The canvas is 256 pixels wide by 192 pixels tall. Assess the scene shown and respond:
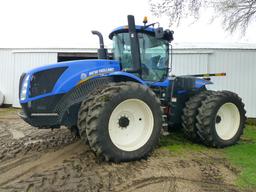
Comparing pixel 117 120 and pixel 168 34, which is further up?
pixel 168 34

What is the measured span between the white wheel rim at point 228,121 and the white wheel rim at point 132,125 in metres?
2.08

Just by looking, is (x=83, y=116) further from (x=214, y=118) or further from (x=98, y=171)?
(x=214, y=118)

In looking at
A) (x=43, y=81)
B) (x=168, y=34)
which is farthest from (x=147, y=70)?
(x=43, y=81)

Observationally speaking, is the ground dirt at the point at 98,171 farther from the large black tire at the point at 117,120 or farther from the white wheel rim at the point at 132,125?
the white wheel rim at the point at 132,125

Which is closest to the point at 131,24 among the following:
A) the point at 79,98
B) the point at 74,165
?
the point at 79,98

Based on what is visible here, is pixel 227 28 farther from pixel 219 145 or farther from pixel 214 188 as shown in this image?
pixel 214 188

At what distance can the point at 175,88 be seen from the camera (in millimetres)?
6961

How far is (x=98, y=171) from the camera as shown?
4.73 m

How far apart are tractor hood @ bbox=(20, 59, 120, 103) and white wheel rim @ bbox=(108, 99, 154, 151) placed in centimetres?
84

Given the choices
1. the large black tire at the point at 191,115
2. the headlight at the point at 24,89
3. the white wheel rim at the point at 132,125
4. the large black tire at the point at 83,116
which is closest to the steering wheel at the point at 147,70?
the large black tire at the point at 191,115

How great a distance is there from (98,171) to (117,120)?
1.00 m

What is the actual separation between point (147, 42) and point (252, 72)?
7.15m

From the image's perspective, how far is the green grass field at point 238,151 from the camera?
15.7ft

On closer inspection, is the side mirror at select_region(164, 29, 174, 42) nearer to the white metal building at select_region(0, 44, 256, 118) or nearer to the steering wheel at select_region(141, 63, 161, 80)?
the steering wheel at select_region(141, 63, 161, 80)
